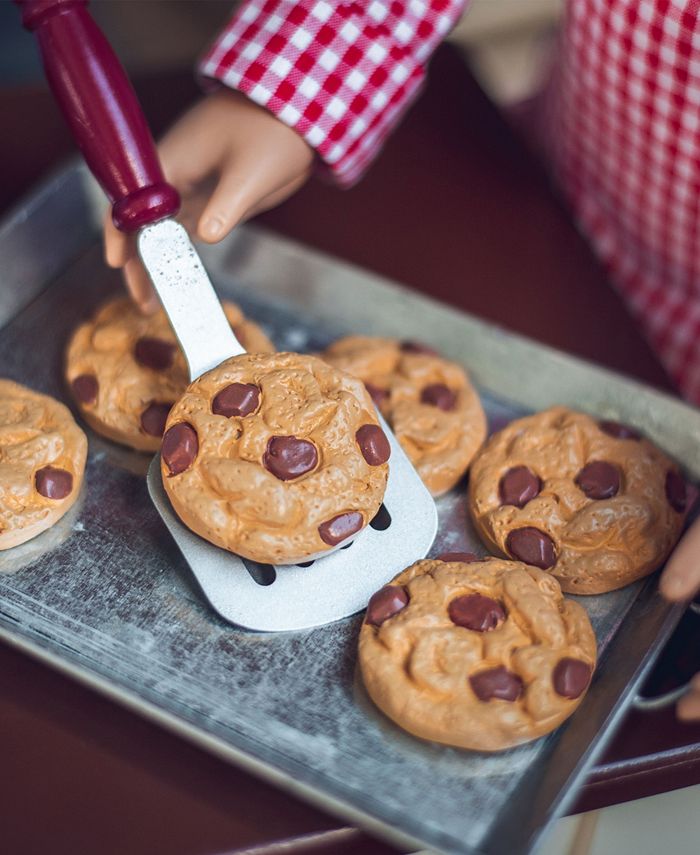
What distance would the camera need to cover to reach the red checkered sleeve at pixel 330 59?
1056mm

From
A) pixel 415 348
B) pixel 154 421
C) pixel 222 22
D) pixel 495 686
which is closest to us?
pixel 495 686

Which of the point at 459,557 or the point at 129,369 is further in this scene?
the point at 129,369

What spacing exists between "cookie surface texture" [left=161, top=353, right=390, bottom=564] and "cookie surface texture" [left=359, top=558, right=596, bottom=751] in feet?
0.29

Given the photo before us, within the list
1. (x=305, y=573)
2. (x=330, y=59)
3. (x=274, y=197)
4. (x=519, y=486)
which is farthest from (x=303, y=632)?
(x=330, y=59)

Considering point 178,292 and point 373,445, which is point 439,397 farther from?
point 178,292

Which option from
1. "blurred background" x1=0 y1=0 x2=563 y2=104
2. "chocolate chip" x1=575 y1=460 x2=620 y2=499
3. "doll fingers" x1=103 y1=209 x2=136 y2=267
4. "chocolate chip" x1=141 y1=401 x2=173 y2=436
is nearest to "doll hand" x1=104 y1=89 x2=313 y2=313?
"doll fingers" x1=103 y1=209 x2=136 y2=267

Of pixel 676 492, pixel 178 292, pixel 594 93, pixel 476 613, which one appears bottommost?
pixel 676 492

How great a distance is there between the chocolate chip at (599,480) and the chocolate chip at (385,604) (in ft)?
0.76

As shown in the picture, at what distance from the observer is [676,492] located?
1013mm

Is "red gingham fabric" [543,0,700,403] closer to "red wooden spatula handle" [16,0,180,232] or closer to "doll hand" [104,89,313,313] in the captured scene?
"doll hand" [104,89,313,313]

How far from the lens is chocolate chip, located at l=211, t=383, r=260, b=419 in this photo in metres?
0.90

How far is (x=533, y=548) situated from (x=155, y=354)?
452 millimetres

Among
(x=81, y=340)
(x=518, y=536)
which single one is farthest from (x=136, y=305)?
(x=518, y=536)

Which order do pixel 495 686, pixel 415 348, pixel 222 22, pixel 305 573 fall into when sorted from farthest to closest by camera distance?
pixel 222 22 < pixel 415 348 < pixel 305 573 < pixel 495 686
